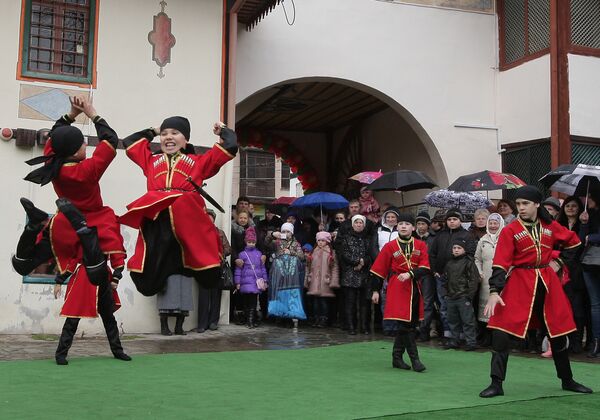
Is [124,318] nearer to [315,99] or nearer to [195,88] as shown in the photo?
[195,88]

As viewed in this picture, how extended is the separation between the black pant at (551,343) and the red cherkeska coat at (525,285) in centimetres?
4

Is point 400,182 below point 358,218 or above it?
above

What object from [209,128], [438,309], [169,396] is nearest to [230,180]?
[209,128]

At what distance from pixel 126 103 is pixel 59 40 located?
1274mm

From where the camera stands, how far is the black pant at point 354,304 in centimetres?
1111

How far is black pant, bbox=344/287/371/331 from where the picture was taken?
11109 mm

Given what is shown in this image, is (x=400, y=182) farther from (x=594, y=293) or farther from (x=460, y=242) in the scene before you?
(x=594, y=293)

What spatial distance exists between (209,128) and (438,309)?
4357mm

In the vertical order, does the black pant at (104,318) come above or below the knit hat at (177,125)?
below

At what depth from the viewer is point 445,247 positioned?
975 centimetres

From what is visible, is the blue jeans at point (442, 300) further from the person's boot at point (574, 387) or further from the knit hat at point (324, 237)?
the person's boot at point (574, 387)

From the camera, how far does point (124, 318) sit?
1076 centimetres

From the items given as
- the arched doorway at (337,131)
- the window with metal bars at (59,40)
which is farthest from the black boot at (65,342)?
the arched doorway at (337,131)

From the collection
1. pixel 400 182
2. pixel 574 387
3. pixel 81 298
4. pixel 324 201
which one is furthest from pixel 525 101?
pixel 81 298
